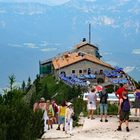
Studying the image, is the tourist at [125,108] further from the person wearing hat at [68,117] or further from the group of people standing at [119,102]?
the person wearing hat at [68,117]

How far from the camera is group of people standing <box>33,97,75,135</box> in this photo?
21047mm

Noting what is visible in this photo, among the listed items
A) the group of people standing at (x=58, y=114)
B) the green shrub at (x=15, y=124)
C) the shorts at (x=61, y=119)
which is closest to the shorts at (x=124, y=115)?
the group of people standing at (x=58, y=114)

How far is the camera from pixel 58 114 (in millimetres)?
21969

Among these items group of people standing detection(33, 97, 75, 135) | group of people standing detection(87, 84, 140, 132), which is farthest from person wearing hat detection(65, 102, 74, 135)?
group of people standing detection(87, 84, 140, 132)

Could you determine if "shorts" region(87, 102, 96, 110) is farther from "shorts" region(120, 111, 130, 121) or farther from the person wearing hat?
"shorts" region(120, 111, 130, 121)

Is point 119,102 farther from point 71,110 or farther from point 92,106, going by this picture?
point 92,106

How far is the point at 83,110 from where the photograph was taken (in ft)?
89.6

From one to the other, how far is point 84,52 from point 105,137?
117 meters

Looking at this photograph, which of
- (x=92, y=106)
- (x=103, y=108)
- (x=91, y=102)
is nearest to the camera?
(x=103, y=108)

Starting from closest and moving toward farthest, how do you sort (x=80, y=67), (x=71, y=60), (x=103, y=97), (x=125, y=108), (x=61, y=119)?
(x=125, y=108) < (x=61, y=119) < (x=103, y=97) < (x=80, y=67) < (x=71, y=60)

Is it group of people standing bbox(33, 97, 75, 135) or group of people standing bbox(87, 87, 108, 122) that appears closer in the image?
group of people standing bbox(33, 97, 75, 135)

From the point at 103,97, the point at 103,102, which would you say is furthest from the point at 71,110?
the point at 103,102

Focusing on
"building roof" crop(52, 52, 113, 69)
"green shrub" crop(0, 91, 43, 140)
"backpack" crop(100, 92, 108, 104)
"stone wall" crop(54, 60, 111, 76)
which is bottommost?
"green shrub" crop(0, 91, 43, 140)

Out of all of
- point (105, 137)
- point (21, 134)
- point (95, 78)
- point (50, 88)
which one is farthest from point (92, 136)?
point (95, 78)
